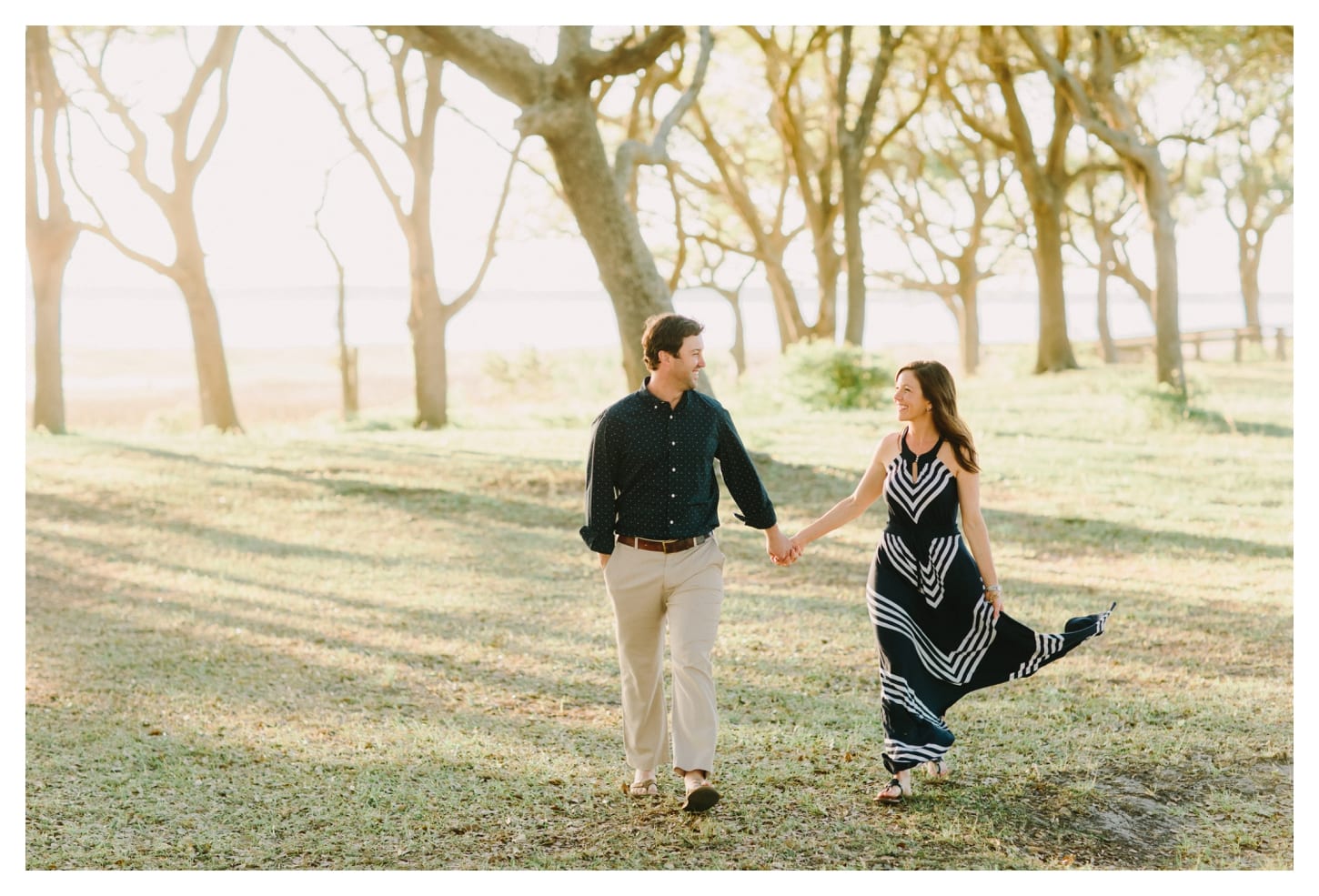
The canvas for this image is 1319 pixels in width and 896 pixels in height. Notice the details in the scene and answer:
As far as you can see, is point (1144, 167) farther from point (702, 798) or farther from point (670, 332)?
point (702, 798)

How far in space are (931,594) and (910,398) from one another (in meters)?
0.87

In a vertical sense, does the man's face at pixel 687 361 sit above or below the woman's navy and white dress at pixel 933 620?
above

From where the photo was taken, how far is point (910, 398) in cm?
555

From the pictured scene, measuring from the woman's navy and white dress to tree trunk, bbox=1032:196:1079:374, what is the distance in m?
21.5

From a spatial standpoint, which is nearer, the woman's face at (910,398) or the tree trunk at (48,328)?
the woman's face at (910,398)

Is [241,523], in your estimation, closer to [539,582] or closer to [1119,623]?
[539,582]

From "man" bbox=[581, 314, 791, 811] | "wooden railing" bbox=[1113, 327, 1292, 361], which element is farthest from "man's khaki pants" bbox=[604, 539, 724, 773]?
"wooden railing" bbox=[1113, 327, 1292, 361]

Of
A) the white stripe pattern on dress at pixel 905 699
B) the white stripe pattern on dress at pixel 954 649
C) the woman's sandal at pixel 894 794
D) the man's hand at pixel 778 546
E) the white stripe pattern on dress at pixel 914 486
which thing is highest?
the white stripe pattern on dress at pixel 914 486

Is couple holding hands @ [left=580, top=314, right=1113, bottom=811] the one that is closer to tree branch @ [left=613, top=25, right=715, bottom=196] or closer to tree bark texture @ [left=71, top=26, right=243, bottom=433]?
tree branch @ [left=613, top=25, right=715, bottom=196]

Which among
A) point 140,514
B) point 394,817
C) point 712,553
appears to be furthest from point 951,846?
point 140,514

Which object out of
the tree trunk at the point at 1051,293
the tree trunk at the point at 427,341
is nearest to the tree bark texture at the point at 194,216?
the tree trunk at the point at 427,341

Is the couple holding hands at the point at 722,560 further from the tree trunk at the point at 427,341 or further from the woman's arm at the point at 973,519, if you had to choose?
the tree trunk at the point at 427,341

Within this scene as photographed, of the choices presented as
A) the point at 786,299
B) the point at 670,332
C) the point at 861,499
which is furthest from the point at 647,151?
the point at 786,299

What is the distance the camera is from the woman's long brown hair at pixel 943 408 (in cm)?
553
